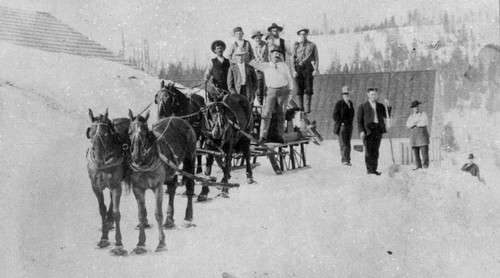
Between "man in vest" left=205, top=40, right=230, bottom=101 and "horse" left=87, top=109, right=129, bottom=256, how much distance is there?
1218 mm

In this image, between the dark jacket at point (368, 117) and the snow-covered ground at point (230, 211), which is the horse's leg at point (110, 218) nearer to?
the snow-covered ground at point (230, 211)

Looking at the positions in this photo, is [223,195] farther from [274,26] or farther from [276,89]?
[274,26]

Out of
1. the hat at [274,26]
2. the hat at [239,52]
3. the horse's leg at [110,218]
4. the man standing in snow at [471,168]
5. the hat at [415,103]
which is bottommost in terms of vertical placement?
the horse's leg at [110,218]

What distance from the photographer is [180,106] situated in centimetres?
527

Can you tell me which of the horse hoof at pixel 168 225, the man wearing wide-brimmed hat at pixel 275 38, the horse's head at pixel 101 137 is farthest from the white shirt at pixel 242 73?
the horse's head at pixel 101 137

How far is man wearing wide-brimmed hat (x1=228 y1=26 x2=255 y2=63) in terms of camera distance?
5664 millimetres

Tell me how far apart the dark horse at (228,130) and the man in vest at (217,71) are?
0.15 m

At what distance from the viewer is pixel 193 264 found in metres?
4.86

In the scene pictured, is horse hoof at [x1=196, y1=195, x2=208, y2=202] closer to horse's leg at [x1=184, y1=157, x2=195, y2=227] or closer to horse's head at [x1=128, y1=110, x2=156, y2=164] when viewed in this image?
horse's leg at [x1=184, y1=157, x2=195, y2=227]

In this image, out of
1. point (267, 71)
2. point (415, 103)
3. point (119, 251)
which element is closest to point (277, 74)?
point (267, 71)

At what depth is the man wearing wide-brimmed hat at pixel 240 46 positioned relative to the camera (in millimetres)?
5664

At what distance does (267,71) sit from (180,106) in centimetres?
102

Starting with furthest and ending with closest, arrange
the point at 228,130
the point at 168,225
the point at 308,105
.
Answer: the point at 308,105
the point at 228,130
the point at 168,225

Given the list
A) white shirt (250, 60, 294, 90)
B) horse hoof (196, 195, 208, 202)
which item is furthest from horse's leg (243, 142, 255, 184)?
white shirt (250, 60, 294, 90)
